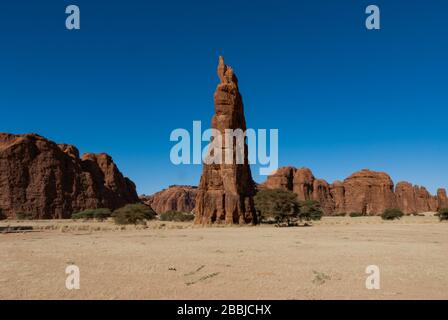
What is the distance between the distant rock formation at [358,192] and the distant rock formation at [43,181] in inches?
2590

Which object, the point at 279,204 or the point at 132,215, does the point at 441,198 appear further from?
the point at 132,215

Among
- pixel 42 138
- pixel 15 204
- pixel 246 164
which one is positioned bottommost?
pixel 15 204

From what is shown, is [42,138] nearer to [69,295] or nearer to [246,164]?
[246,164]

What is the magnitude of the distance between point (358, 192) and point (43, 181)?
380 ft

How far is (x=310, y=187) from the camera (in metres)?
160

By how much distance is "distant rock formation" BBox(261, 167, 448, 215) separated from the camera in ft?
495

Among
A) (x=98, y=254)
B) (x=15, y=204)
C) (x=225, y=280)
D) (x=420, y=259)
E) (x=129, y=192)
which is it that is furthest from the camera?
(x=129, y=192)

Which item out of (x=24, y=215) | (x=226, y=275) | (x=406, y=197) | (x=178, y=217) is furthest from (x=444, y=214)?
(x=406, y=197)

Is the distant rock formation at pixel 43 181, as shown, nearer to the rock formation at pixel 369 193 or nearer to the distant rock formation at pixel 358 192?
the distant rock formation at pixel 358 192

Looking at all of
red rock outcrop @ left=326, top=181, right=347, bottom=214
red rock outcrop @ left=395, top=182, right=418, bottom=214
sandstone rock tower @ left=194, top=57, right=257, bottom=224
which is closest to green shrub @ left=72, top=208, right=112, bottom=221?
sandstone rock tower @ left=194, top=57, right=257, bottom=224

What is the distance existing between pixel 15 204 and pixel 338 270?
334ft

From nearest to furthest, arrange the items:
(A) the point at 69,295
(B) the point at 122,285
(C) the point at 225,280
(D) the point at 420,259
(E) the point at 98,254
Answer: (A) the point at 69,295, (B) the point at 122,285, (C) the point at 225,280, (D) the point at 420,259, (E) the point at 98,254

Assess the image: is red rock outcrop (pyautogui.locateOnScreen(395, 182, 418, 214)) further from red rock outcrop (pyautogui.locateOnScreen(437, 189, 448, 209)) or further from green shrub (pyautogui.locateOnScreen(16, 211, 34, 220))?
green shrub (pyautogui.locateOnScreen(16, 211, 34, 220))

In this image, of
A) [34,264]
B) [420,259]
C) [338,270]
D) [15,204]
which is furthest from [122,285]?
[15,204]
